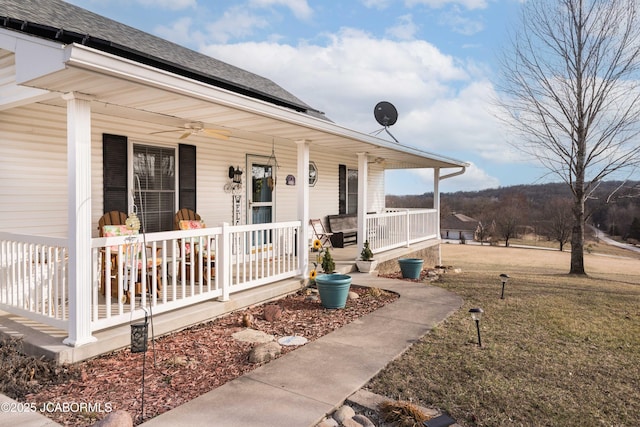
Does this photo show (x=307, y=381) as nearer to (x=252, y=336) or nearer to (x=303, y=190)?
(x=252, y=336)

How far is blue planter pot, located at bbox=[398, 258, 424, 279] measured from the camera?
7793mm

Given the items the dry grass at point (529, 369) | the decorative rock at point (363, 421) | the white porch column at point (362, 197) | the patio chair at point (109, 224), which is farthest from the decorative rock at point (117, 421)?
the white porch column at point (362, 197)

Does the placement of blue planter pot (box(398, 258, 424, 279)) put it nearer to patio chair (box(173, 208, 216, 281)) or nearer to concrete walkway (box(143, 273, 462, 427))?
concrete walkway (box(143, 273, 462, 427))

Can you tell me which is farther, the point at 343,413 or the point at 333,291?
the point at 333,291

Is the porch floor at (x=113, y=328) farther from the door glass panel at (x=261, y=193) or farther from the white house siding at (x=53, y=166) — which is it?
the door glass panel at (x=261, y=193)

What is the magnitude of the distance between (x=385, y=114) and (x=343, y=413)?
29.6 ft

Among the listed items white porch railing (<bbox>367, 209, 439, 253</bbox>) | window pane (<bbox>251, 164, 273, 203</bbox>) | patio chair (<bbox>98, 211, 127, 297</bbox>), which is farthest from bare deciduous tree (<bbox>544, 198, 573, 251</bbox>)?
patio chair (<bbox>98, 211, 127, 297</bbox>)

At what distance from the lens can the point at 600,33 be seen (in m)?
10.7

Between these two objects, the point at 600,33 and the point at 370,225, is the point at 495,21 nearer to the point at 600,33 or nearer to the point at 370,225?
the point at 600,33

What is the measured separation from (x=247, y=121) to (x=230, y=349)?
2804 millimetres

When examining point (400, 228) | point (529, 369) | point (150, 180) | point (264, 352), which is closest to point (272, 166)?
Result: point (150, 180)

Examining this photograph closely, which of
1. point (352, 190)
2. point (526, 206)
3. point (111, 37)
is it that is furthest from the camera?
point (526, 206)

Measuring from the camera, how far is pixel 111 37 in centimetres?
590

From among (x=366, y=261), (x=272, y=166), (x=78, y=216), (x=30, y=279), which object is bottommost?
(x=366, y=261)
